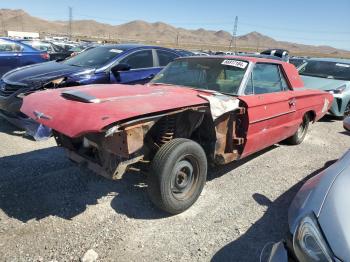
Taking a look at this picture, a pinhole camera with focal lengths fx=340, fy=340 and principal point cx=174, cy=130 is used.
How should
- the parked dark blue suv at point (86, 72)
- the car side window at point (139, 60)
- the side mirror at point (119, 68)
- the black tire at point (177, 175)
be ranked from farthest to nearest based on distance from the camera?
the car side window at point (139, 60) → the side mirror at point (119, 68) → the parked dark blue suv at point (86, 72) → the black tire at point (177, 175)

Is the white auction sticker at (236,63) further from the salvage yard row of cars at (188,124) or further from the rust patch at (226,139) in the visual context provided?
the rust patch at (226,139)

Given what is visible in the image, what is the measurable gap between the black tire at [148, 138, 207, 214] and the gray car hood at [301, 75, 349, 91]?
645 cm

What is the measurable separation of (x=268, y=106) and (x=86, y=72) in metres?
3.41

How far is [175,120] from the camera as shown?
368 cm

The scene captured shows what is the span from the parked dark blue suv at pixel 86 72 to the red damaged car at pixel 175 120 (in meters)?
1.79

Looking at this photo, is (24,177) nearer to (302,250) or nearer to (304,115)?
(302,250)

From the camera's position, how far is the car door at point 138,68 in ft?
21.8

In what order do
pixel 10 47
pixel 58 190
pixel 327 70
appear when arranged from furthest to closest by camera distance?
pixel 327 70 < pixel 10 47 < pixel 58 190

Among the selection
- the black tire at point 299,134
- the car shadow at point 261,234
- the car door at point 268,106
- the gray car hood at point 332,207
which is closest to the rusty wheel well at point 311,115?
the black tire at point 299,134

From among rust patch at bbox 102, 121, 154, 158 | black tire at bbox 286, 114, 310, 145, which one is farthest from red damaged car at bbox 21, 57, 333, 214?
black tire at bbox 286, 114, 310, 145

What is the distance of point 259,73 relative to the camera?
470 centimetres

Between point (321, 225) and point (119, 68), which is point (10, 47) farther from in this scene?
point (321, 225)

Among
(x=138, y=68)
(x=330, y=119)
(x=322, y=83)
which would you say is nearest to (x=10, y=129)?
(x=138, y=68)

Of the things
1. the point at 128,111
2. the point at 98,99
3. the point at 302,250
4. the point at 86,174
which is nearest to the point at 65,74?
the point at 86,174
